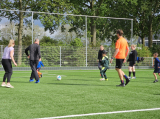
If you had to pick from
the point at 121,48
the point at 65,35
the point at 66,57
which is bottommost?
the point at 66,57

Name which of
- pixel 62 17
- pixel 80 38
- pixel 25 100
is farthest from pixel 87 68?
pixel 25 100

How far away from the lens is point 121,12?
3678cm

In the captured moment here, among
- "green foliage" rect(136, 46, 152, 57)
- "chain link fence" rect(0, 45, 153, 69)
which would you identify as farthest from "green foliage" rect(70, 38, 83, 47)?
"green foliage" rect(136, 46, 152, 57)

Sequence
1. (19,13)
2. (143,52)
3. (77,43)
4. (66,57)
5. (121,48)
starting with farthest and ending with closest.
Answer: (143,52), (77,43), (19,13), (66,57), (121,48)

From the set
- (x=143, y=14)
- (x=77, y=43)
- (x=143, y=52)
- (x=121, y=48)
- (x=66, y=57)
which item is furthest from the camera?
(x=143, y=14)

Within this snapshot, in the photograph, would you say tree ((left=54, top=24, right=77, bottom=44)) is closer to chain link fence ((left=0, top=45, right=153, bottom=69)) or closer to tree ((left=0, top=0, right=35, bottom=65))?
chain link fence ((left=0, top=45, right=153, bottom=69))

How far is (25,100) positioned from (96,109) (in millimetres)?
1996

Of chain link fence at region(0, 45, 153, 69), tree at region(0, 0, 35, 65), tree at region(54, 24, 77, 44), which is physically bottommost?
chain link fence at region(0, 45, 153, 69)

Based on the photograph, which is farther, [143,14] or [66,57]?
[143,14]

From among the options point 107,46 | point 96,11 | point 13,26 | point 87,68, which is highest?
point 96,11

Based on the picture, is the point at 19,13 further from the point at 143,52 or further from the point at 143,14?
the point at 143,14

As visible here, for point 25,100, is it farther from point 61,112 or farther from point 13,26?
point 13,26

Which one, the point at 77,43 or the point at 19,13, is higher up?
the point at 19,13

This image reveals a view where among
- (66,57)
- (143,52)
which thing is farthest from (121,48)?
(143,52)
